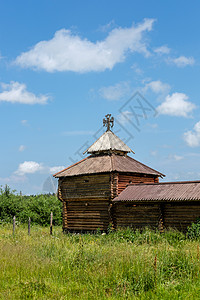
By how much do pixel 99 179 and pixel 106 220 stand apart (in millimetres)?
2569

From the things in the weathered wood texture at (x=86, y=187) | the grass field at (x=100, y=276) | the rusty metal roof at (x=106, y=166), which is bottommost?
the grass field at (x=100, y=276)

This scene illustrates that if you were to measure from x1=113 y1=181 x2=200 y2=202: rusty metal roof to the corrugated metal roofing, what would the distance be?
379 cm

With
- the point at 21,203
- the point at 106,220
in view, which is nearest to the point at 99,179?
the point at 106,220

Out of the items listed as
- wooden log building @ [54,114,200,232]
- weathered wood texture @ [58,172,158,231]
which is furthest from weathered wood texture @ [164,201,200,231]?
weathered wood texture @ [58,172,158,231]

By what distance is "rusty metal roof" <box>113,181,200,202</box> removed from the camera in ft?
56.9

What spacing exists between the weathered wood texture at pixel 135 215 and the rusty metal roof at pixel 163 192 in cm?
51

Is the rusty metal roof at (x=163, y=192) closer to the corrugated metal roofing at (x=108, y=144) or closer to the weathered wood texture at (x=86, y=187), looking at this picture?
the weathered wood texture at (x=86, y=187)

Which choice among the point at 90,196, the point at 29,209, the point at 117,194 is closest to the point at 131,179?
the point at 117,194

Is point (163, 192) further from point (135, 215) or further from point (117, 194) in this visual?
point (117, 194)

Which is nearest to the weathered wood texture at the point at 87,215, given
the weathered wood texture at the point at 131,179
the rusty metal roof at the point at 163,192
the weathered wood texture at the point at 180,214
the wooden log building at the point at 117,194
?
the wooden log building at the point at 117,194

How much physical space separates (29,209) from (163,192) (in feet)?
50.9

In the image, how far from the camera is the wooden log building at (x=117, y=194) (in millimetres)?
17766

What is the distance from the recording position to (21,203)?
100 feet

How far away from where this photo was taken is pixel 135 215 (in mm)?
19188
